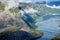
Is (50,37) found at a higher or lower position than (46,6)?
lower

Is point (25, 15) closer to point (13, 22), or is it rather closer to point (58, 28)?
point (13, 22)

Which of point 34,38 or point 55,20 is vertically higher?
point 55,20

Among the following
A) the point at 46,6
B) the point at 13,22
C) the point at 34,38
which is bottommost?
the point at 34,38

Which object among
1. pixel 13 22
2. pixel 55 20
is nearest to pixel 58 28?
pixel 55 20

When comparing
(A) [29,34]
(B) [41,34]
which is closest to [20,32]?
(A) [29,34]

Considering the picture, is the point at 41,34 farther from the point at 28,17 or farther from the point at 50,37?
the point at 28,17
